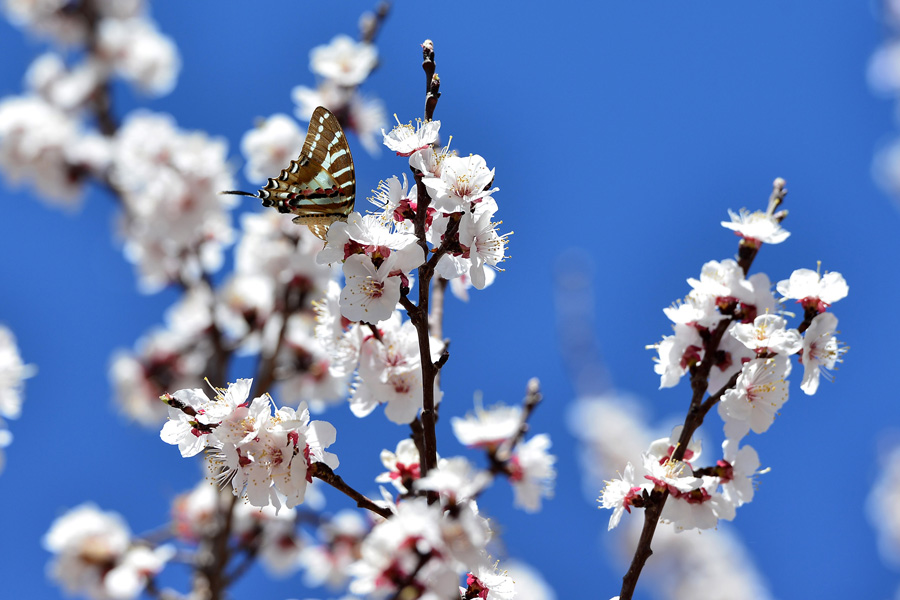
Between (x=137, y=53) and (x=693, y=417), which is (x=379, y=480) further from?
(x=137, y=53)

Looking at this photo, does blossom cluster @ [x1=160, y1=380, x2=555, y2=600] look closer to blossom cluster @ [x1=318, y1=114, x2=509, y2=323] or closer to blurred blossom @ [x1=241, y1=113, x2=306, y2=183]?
blossom cluster @ [x1=318, y1=114, x2=509, y2=323]

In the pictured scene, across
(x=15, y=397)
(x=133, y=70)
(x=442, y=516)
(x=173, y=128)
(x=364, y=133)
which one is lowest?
(x=442, y=516)

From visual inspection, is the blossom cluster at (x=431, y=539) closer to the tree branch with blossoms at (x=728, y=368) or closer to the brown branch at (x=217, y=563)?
the tree branch with blossoms at (x=728, y=368)

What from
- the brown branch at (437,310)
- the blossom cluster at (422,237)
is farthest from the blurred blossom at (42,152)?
the blossom cluster at (422,237)

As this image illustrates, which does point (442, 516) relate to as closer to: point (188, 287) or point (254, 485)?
point (254, 485)

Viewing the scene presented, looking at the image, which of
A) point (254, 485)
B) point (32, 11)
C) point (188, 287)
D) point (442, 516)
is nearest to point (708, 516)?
point (442, 516)
